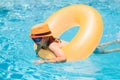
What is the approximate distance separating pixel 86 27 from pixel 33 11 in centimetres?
478

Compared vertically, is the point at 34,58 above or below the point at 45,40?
below

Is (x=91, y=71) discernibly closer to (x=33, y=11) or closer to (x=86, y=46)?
(x=86, y=46)

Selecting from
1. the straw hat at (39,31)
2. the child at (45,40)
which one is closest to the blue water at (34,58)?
the child at (45,40)

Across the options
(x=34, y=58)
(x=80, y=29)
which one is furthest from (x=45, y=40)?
(x=80, y=29)

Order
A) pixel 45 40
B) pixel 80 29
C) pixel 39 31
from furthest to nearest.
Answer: pixel 80 29
pixel 45 40
pixel 39 31

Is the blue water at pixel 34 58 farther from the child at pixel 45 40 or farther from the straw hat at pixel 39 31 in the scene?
the straw hat at pixel 39 31

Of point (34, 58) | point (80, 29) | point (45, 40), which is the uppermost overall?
point (80, 29)

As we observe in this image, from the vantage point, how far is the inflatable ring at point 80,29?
5.24 meters

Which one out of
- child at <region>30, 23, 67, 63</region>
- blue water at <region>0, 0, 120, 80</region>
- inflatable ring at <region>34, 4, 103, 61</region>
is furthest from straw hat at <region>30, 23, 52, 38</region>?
blue water at <region>0, 0, 120, 80</region>

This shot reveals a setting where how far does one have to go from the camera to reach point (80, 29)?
557cm

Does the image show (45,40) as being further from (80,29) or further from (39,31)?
(80,29)

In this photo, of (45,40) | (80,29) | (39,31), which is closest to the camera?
(39,31)

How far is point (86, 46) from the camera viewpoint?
529 centimetres

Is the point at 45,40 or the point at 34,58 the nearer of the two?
the point at 45,40
